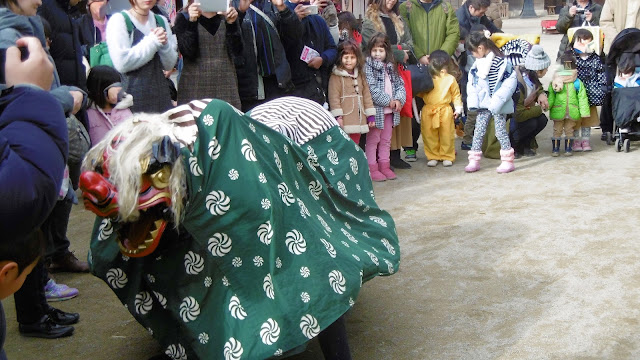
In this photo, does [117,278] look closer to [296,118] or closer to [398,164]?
[296,118]

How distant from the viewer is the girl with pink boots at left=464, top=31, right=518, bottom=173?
7336 millimetres

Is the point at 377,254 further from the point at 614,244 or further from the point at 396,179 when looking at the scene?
the point at 396,179

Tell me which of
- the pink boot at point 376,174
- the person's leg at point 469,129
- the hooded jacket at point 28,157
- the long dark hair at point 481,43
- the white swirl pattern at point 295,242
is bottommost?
the pink boot at point 376,174

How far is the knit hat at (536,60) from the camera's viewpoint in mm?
8047

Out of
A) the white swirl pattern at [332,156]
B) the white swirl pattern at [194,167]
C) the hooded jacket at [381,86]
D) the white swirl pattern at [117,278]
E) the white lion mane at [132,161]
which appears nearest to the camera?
the white lion mane at [132,161]

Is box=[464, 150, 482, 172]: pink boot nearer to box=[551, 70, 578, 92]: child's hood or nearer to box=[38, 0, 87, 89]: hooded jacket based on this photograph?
box=[551, 70, 578, 92]: child's hood

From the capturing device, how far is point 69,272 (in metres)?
4.85

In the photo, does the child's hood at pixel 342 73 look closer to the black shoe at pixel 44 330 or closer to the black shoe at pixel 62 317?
the black shoe at pixel 62 317

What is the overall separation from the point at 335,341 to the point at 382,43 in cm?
457

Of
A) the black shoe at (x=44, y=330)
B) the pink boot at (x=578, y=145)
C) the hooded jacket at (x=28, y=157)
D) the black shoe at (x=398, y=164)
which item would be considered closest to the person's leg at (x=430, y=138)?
the black shoe at (x=398, y=164)

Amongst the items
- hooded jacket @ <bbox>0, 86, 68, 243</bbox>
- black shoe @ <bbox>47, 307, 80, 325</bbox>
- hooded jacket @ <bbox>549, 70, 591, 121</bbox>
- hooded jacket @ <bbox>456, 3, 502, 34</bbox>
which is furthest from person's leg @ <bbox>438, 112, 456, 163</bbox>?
hooded jacket @ <bbox>0, 86, 68, 243</bbox>

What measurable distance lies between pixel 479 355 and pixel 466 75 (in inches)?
226

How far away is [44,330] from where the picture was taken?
389 cm

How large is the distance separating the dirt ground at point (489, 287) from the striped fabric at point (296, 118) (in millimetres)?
1031
